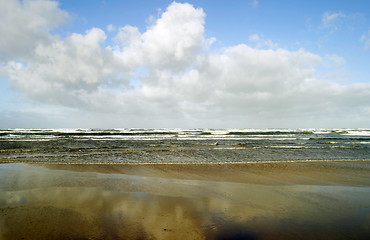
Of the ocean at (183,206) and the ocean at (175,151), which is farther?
the ocean at (175,151)

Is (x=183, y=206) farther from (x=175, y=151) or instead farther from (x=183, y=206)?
(x=175, y=151)

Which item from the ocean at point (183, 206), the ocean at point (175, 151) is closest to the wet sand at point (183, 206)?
the ocean at point (183, 206)

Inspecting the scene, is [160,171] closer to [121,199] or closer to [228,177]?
[228,177]

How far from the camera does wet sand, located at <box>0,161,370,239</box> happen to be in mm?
4305

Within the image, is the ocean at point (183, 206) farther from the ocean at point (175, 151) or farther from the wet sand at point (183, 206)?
the ocean at point (175, 151)

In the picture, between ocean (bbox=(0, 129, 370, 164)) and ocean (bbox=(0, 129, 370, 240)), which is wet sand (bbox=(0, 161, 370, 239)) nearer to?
ocean (bbox=(0, 129, 370, 240))

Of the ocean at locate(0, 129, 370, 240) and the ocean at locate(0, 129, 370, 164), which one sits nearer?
the ocean at locate(0, 129, 370, 240)

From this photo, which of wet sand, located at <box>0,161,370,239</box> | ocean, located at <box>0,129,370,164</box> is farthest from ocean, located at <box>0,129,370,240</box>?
ocean, located at <box>0,129,370,164</box>

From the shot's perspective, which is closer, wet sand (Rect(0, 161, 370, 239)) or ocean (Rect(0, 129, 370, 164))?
wet sand (Rect(0, 161, 370, 239))

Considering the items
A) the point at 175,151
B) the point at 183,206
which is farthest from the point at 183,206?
the point at 175,151

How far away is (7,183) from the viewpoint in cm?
809

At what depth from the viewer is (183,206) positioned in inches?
229

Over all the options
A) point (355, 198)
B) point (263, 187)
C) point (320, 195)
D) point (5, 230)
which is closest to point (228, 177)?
point (263, 187)

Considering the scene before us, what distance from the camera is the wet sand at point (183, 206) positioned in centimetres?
430
